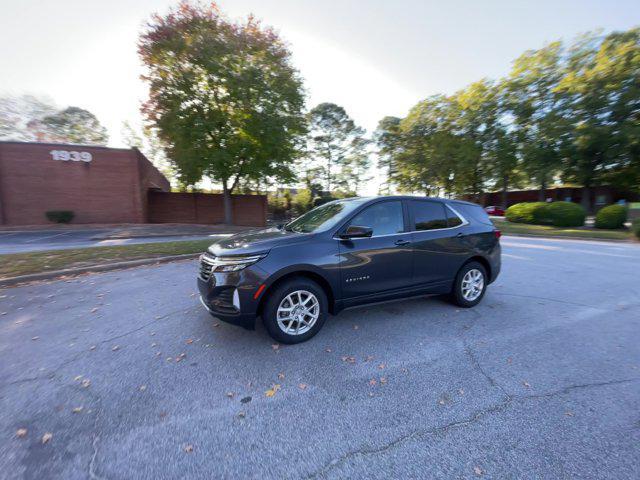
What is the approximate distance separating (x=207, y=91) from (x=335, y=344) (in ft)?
71.3

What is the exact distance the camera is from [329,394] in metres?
2.54

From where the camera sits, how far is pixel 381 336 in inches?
143

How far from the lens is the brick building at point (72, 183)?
735 inches

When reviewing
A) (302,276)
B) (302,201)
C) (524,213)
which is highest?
(302,201)

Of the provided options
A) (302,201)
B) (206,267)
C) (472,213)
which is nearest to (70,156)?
(302,201)

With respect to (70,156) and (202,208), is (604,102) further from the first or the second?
(70,156)

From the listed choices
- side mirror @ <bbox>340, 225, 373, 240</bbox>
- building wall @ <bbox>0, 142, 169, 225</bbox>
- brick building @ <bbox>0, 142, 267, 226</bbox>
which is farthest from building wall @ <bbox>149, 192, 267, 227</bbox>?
side mirror @ <bbox>340, 225, 373, 240</bbox>

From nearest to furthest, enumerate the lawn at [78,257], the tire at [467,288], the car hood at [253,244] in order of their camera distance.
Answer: the car hood at [253,244]
the tire at [467,288]
the lawn at [78,257]

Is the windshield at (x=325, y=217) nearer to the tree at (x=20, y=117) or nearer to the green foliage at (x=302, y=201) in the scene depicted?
the green foliage at (x=302, y=201)

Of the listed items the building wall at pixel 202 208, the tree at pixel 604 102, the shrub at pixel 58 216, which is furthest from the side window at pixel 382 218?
the tree at pixel 604 102

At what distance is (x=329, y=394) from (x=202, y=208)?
89.3 ft

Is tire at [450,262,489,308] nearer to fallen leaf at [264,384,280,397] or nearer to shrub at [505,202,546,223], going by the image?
fallen leaf at [264,384,280,397]

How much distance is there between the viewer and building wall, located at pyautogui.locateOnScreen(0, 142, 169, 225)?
61.2 feet

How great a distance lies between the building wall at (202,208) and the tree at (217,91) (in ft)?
19.1
